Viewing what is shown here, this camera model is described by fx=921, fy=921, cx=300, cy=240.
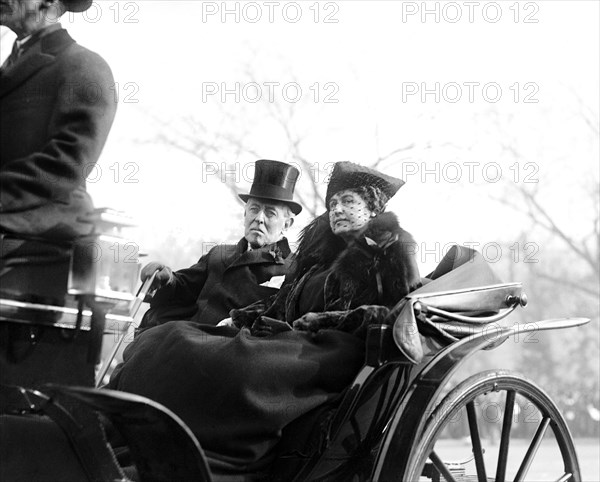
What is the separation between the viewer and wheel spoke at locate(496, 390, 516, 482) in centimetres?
330

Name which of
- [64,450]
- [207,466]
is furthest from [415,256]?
[64,450]

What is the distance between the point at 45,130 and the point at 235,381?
3.11 ft

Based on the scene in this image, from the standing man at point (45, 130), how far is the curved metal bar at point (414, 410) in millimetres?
1163

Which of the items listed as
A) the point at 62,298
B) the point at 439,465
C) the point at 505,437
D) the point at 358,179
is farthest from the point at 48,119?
the point at 505,437

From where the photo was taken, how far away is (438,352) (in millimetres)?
3123

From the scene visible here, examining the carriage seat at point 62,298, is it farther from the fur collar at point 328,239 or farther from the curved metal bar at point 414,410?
the fur collar at point 328,239

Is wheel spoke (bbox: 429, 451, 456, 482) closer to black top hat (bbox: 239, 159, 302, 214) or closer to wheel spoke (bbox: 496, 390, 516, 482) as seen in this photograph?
wheel spoke (bbox: 496, 390, 516, 482)

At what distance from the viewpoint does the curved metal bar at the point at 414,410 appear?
2.84 m

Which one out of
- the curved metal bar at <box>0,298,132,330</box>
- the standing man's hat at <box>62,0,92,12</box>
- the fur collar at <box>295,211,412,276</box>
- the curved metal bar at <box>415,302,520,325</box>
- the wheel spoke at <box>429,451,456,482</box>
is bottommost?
the wheel spoke at <box>429,451,456,482</box>

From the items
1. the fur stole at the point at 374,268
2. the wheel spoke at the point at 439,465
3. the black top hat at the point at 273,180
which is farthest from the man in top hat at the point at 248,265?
the wheel spoke at the point at 439,465

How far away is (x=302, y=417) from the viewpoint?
9.72 ft

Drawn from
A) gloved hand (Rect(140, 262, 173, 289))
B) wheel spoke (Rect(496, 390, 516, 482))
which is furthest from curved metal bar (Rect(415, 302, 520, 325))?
gloved hand (Rect(140, 262, 173, 289))

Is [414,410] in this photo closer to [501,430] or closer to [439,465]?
[439,465]

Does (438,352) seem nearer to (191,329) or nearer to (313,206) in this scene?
(191,329)
